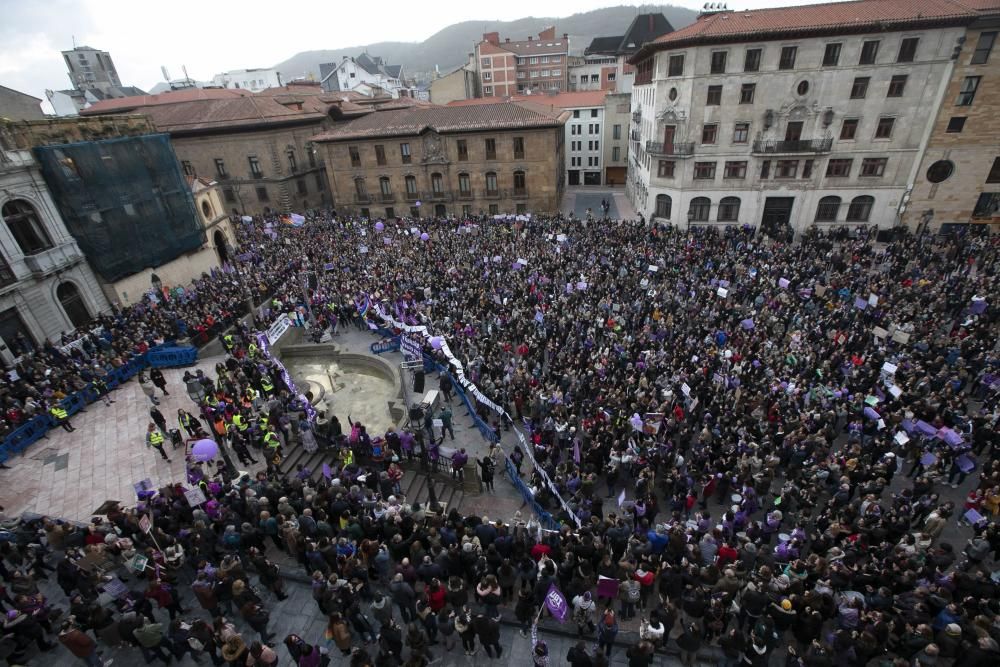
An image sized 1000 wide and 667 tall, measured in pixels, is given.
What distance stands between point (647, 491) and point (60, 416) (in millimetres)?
20549

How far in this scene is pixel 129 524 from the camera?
11.5m

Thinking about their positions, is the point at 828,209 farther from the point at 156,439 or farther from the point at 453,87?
the point at 453,87

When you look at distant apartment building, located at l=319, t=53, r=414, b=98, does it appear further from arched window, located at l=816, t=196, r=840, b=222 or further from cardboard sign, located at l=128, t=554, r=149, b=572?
cardboard sign, located at l=128, t=554, r=149, b=572

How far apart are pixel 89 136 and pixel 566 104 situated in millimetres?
47753

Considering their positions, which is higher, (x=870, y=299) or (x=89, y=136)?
(x=89, y=136)

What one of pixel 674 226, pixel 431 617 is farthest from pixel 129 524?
pixel 674 226

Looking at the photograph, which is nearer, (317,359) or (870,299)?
(870,299)

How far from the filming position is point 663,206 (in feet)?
131

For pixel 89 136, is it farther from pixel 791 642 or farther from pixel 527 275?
pixel 791 642

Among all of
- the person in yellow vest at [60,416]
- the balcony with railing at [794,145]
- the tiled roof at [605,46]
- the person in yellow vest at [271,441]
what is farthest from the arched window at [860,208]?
the tiled roof at [605,46]

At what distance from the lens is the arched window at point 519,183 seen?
145 feet

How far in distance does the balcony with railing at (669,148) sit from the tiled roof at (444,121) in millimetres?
8914

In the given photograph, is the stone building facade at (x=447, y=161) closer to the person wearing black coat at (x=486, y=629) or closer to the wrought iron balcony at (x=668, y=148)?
the wrought iron balcony at (x=668, y=148)

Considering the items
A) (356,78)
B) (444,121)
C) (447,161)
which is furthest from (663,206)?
(356,78)
